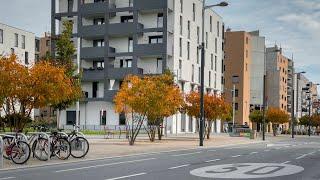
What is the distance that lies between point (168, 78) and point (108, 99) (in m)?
27.3

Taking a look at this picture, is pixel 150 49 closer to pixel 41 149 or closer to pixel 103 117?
pixel 103 117

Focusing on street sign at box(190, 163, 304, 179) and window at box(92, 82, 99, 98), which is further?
window at box(92, 82, 99, 98)

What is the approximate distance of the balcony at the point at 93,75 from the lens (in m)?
73.9

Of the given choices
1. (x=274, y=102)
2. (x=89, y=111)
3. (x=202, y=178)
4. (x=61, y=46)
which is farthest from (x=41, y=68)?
(x=274, y=102)

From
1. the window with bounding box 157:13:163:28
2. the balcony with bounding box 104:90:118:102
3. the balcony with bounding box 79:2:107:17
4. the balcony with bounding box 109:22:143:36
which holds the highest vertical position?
the balcony with bounding box 79:2:107:17

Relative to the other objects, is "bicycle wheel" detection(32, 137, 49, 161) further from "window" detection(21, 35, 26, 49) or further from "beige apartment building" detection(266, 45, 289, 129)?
"beige apartment building" detection(266, 45, 289, 129)

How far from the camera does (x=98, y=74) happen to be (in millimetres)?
74125

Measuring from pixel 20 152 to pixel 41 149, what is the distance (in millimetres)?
1849

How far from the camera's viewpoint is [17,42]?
90.6 m

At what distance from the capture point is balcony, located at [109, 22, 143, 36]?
7181cm

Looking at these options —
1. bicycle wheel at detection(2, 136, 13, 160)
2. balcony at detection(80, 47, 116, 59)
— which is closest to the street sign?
bicycle wheel at detection(2, 136, 13, 160)

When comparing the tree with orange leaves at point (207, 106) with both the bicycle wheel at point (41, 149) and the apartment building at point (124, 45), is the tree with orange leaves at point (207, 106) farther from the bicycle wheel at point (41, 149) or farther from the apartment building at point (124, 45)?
the bicycle wheel at point (41, 149)

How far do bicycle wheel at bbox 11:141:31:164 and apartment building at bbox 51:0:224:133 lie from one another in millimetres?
49716

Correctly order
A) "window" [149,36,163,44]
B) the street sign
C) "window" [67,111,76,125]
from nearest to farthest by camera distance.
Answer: the street sign, "window" [149,36,163,44], "window" [67,111,76,125]
